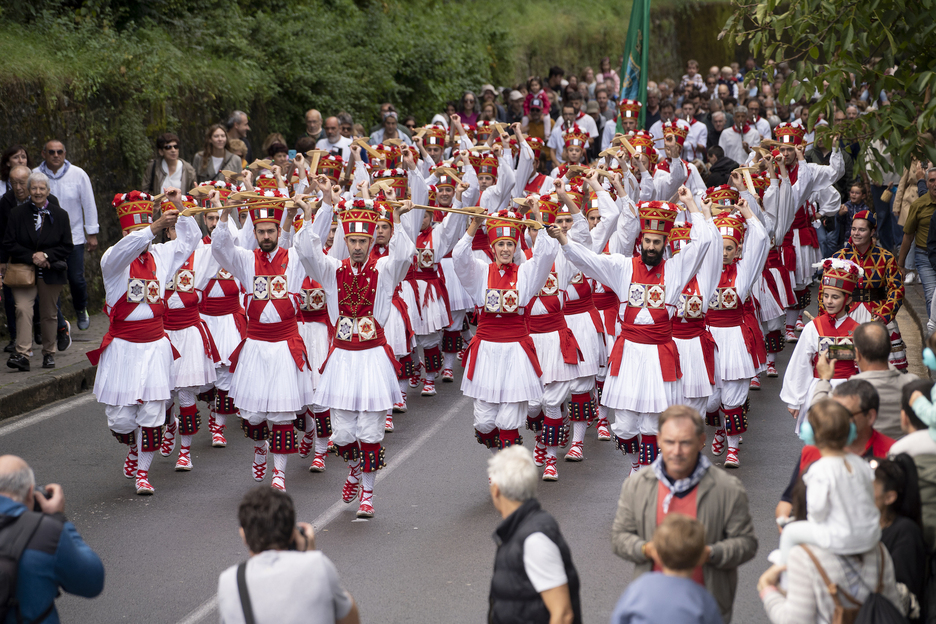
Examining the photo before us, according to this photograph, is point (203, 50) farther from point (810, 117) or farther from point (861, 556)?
point (861, 556)

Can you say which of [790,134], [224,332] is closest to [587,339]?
[224,332]

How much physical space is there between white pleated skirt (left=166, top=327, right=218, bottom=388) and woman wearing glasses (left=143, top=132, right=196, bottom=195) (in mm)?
4637

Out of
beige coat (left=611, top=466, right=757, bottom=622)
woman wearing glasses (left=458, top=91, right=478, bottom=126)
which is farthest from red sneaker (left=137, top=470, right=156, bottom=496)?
woman wearing glasses (left=458, top=91, right=478, bottom=126)

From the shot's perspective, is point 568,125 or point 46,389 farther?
point 568,125

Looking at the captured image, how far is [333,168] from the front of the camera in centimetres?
1245

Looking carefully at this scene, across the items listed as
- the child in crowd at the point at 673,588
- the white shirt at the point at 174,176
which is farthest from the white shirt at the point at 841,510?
the white shirt at the point at 174,176

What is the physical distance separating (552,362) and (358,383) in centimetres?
205

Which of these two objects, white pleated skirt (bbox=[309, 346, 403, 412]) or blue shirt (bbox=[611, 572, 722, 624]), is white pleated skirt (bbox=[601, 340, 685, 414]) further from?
blue shirt (bbox=[611, 572, 722, 624])

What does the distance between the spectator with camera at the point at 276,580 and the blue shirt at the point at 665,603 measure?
1.06 metres

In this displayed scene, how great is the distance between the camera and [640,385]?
833 cm

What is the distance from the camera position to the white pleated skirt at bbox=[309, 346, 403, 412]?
8164 mm

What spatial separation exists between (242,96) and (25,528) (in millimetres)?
15592

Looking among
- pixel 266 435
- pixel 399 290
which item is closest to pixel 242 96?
pixel 399 290

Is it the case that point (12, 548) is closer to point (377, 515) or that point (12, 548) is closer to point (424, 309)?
point (377, 515)
